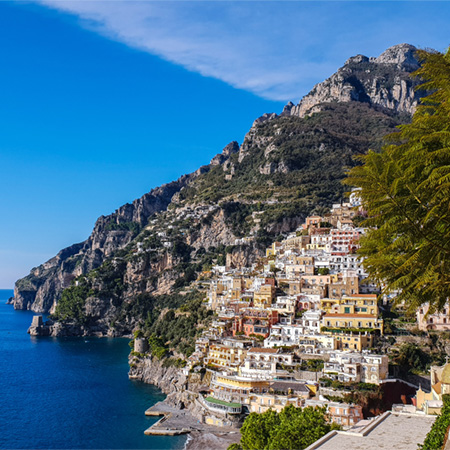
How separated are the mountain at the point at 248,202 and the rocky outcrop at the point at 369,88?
0.38m

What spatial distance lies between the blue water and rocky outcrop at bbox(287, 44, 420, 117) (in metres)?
104

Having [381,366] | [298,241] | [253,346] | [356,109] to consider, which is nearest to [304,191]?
[298,241]

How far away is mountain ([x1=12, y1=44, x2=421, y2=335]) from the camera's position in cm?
10231

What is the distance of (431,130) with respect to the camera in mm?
9648

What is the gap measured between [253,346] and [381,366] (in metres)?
13.2

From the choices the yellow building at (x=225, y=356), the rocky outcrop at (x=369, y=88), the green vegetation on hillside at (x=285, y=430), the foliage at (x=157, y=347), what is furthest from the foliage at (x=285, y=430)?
the rocky outcrop at (x=369, y=88)

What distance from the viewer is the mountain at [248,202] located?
4028 inches

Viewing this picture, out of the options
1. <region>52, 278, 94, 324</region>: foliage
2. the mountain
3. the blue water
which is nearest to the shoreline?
the blue water

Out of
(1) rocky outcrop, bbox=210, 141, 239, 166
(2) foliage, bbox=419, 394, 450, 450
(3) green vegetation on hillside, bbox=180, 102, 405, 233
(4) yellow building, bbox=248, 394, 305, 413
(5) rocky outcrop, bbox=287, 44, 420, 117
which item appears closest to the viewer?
(2) foliage, bbox=419, 394, 450, 450

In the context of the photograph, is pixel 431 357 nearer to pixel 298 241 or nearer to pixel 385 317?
pixel 385 317

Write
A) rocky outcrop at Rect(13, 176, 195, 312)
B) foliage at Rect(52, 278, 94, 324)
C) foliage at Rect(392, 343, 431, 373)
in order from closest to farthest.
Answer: foliage at Rect(392, 343, 431, 373), foliage at Rect(52, 278, 94, 324), rocky outcrop at Rect(13, 176, 195, 312)

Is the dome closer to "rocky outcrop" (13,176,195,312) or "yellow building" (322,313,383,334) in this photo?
"yellow building" (322,313,383,334)

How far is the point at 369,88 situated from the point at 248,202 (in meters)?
78.2

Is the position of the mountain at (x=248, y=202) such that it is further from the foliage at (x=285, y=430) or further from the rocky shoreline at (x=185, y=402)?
the foliage at (x=285, y=430)
